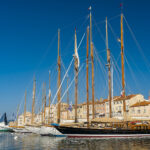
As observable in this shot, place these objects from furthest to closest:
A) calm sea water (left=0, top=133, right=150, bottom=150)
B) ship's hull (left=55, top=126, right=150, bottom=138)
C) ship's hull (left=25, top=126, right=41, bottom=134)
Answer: ship's hull (left=25, top=126, right=41, bottom=134)
ship's hull (left=55, top=126, right=150, bottom=138)
calm sea water (left=0, top=133, right=150, bottom=150)

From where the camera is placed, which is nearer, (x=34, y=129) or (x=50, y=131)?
(x=50, y=131)

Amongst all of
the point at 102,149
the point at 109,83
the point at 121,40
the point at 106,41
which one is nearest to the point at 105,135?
the point at 102,149

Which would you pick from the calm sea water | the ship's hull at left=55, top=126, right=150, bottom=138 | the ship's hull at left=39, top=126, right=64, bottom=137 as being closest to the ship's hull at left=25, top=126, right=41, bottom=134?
the ship's hull at left=39, top=126, right=64, bottom=137

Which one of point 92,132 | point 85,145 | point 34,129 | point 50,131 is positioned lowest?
point 34,129

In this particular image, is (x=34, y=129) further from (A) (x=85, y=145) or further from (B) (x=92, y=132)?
(A) (x=85, y=145)

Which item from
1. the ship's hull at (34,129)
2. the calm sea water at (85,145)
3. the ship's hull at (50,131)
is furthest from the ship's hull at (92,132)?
the ship's hull at (34,129)

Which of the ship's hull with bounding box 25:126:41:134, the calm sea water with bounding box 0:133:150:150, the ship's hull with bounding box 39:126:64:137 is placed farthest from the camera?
the ship's hull with bounding box 25:126:41:134

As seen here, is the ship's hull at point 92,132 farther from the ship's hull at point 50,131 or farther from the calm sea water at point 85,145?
the ship's hull at point 50,131

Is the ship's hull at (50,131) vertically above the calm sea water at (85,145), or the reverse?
the ship's hull at (50,131)

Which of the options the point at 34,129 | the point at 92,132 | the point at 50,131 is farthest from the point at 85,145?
the point at 34,129

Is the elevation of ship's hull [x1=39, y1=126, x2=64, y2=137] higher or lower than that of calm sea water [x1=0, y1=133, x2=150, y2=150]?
higher

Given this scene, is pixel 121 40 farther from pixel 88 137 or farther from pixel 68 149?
pixel 68 149

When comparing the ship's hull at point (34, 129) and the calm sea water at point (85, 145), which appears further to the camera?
the ship's hull at point (34, 129)

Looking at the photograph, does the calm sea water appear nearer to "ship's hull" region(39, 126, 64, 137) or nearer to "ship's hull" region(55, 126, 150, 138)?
"ship's hull" region(55, 126, 150, 138)
